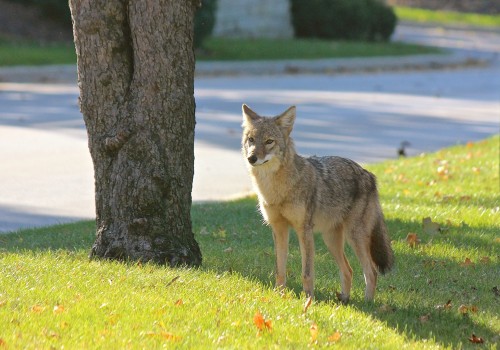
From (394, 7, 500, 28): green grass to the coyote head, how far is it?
136 feet

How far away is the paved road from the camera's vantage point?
1195 centimetres

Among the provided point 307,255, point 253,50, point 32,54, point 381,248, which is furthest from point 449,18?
point 307,255

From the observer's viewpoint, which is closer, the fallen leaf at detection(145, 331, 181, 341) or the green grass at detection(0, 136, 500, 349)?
the fallen leaf at detection(145, 331, 181, 341)

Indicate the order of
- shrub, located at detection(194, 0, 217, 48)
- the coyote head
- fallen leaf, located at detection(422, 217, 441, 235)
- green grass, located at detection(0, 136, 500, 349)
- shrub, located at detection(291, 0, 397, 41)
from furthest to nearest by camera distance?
1. shrub, located at detection(291, 0, 397, 41)
2. shrub, located at detection(194, 0, 217, 48)
3. fallen leaf, located at detection(422, 217, 441, 235)
4. the coyote head
5. green grass, located at detection(0, 136, 500, 349)

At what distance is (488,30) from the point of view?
147 ft

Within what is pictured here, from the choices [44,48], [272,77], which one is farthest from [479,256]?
[44,48]

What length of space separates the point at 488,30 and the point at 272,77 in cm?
2222

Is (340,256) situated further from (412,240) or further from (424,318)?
(412,240)

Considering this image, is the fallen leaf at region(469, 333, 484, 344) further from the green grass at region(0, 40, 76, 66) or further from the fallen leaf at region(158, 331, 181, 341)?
the green grass at region(0, 40, 76, 66)

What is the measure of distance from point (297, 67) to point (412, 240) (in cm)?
1853

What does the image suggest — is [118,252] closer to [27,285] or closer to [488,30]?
[27,285]

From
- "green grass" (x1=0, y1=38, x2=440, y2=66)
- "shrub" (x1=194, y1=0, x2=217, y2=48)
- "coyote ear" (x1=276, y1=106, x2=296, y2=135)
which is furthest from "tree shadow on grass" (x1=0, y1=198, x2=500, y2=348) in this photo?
"shrub" (x1=194, y1=0, x2=217, y2=48)

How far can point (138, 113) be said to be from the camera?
732cm

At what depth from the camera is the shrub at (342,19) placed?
33500 millimetres
